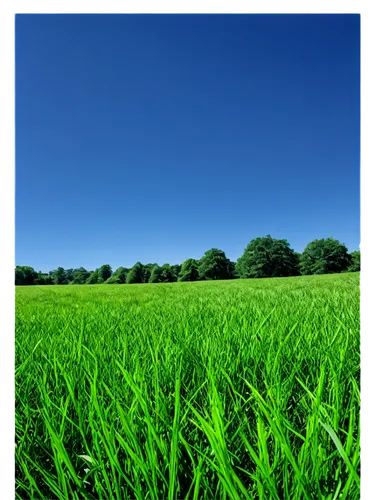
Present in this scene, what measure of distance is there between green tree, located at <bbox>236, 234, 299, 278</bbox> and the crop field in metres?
0.44

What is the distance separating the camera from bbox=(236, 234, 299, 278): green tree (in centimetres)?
180

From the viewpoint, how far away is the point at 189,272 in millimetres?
1928

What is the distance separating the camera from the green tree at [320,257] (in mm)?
1459

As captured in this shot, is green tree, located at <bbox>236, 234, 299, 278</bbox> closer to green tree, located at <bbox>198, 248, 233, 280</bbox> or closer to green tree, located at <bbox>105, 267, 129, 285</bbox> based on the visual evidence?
green tree, located at <bbox>198, 248, 233, 280</bbox>

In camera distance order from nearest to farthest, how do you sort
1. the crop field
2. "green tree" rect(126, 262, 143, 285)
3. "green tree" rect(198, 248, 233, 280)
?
the crop field, "green tree" rect(198, 248, 233, 280), "green tree" rect(126, 262, 143, 285)

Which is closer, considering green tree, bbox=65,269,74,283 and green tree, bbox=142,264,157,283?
green tree, bbox=65,269,74,283

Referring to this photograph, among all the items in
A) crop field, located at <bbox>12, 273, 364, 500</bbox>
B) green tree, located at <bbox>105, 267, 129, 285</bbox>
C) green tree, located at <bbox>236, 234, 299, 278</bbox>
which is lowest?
crop field, located at <bbox>12, 273, 364, 500</bbox>

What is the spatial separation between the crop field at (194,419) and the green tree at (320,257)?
0.90 feet

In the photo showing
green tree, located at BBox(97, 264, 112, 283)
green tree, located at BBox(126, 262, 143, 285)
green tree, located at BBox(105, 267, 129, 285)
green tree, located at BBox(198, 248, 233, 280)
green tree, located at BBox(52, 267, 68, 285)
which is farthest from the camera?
green tree, located at BBox(126, 262, 143, 285)

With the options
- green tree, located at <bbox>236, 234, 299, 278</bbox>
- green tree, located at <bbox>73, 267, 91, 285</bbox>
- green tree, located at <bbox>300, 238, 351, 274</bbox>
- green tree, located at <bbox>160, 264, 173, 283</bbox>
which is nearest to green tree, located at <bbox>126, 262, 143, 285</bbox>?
green tree, located at <bbox>160, 264, 173, 283</bbox>
